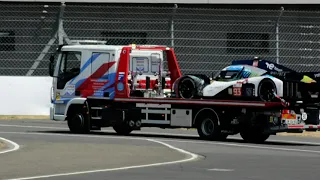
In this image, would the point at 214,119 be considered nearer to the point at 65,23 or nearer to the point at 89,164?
the point at 89,164

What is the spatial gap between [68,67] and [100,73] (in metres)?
1.27

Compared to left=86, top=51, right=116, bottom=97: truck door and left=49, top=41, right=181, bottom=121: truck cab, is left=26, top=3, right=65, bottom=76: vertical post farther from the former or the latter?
left=86, top=51, right=116, bottom=97: truck door

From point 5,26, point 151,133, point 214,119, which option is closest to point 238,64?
point 214,119

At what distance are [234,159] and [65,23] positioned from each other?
17770mm

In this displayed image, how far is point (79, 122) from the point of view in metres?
28.5

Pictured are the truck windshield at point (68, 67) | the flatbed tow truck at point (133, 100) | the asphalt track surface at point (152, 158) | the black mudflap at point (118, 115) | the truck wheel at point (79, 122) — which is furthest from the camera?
the truck windshield at point (68, 67)

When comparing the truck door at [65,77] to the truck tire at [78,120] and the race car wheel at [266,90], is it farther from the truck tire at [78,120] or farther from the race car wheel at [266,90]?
the race car wheel at [266,90]

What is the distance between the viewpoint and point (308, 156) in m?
21.1

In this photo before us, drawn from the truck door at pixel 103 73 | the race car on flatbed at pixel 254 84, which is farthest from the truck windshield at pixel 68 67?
the race car on flatbed at pixel 254 84

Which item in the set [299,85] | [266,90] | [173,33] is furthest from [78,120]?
[173,33]

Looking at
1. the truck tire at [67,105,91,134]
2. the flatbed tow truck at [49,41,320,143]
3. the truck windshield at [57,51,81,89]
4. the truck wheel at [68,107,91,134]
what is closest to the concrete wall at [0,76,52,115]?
the flatbed tow truck at [49,41,320,143]

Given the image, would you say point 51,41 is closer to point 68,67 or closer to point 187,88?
point 68,67

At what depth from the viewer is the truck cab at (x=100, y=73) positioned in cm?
2827

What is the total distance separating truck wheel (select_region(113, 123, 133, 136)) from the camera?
28.3 metres
